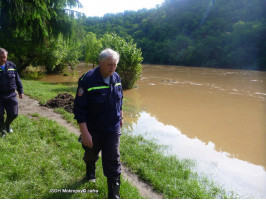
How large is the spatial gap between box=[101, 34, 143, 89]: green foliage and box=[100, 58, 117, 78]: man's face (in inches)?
522

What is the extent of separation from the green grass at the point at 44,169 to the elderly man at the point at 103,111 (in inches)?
24.0

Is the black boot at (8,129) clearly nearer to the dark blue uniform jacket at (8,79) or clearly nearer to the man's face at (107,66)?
the dark blue uniform jacket at (8,79)

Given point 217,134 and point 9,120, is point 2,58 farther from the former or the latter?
point 217,134

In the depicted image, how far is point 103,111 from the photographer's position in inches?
117

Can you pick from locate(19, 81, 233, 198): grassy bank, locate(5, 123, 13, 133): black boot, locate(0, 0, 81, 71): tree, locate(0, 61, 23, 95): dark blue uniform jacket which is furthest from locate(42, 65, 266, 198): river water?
locate(0, 0, 81, 71): tree

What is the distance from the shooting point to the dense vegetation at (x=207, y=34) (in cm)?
5025

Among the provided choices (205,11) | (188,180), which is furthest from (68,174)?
(205,11)

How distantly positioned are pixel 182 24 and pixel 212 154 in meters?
79.6

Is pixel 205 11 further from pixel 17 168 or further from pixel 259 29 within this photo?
pixel 17 168

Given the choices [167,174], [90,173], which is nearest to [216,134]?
[167,174]

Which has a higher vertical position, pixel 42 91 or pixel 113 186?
pixel 42 91

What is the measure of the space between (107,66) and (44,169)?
7.27 ft

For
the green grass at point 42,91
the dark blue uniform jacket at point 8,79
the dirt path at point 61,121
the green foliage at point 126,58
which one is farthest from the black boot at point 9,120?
the green foliage at point 126,58

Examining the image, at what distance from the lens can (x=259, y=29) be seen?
164 feet
